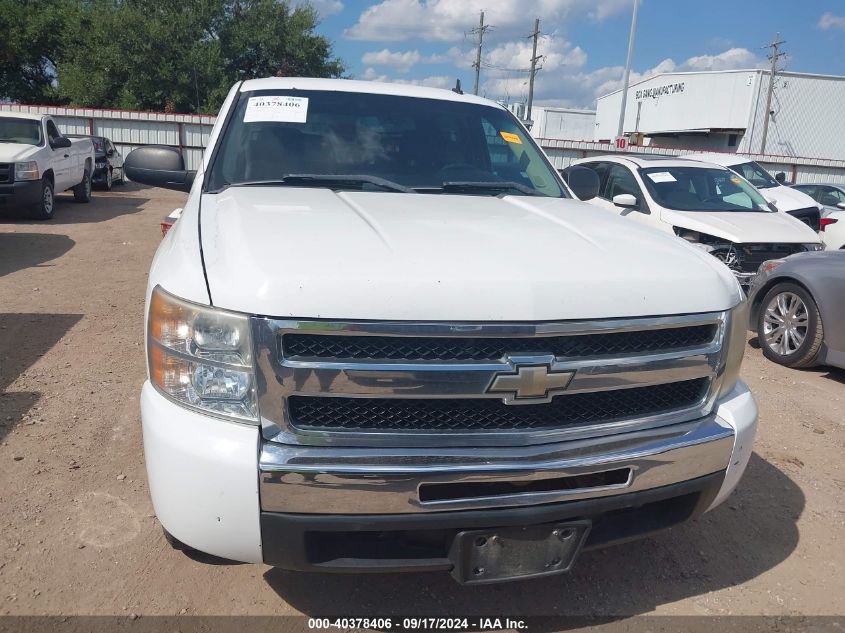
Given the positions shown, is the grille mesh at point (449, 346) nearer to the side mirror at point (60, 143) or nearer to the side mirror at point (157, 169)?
the side mirror at point (157, 169)

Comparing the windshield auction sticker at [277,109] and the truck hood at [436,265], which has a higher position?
the windshield auction sticker at [277,109]

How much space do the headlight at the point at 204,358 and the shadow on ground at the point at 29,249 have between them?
22.5 ft

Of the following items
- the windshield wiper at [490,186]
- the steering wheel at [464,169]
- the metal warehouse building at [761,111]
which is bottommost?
the windshield wiper at [490,186]

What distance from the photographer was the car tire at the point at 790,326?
538 cm

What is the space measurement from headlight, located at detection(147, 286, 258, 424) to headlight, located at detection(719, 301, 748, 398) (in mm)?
1541

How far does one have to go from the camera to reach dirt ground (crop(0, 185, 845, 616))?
2482 mm

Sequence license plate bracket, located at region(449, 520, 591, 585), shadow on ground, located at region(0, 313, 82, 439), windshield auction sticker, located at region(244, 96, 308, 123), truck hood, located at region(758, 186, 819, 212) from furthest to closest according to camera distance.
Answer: truck hood, located at region(758, 186, 819, 212), shadow on ground, located at region(0, 313, 82, 439), windshield auction sticker, located at region(244, 96, 308, 123), license plate bracket, located at region(449, 520, 591, 585)

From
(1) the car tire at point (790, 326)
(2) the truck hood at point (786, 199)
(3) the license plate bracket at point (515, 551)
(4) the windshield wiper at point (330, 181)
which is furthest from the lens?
(2) the truck hood at point (786, 199)

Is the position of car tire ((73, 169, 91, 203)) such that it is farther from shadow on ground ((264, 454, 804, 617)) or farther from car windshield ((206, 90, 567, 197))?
shadow on ground ((264, 454, 804, 617))

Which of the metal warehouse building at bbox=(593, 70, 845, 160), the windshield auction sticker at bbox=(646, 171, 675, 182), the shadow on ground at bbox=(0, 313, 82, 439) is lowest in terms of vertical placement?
the shadow on ground at bbox=(0, 313, 82, 439)

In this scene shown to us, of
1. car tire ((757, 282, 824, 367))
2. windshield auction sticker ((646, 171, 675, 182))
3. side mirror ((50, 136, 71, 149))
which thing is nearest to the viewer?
car tire ((757, 282, 824, 367))

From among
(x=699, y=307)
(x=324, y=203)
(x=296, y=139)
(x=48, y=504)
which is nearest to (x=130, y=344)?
(x=48, y=504)

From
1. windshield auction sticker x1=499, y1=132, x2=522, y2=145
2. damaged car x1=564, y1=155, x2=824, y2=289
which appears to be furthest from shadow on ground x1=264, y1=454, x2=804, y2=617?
damaged car x1=564, y1=155, x2=824, y2=289

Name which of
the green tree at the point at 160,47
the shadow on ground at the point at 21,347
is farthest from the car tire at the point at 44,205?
the green tree at the point at 160,47
